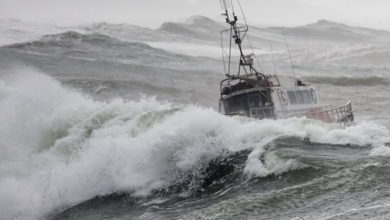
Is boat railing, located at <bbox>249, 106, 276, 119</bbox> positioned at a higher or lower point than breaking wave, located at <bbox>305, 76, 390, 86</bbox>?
higher

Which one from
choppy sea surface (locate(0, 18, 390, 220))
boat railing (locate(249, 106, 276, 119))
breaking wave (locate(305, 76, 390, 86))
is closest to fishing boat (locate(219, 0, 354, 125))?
boat railing (locate(249, 106, 276, 119))

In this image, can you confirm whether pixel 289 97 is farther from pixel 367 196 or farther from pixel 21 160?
pixel 367 196

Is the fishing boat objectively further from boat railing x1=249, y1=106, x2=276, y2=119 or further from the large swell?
the large swell

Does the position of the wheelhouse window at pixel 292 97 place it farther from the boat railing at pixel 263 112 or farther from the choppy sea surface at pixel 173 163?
the choppy sea surface at pixel 173 163

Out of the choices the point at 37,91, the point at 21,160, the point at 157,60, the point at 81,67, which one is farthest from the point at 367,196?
the point at 157,60

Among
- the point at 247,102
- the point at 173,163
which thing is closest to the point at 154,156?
the point at 173,163

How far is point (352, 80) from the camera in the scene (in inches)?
1586

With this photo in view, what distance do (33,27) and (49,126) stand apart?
45023 millimetres

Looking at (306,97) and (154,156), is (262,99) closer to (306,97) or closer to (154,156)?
(306,97)

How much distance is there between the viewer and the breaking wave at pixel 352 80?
1549 inches

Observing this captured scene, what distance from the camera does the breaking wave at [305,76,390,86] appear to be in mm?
39344

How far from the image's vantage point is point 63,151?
13.9 metres

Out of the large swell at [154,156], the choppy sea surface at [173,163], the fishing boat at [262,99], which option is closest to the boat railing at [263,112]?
the fishing boat at [262,99]

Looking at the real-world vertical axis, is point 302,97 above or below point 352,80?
above
